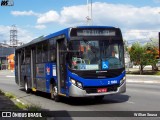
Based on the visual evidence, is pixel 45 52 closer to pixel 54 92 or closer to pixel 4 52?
pixel 54 92

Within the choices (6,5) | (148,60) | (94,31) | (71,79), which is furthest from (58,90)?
(148,60)

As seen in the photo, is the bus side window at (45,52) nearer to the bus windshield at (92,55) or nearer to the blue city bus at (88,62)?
the blue city bus at (88,62)

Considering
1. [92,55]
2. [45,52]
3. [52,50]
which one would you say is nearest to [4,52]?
[45,52]

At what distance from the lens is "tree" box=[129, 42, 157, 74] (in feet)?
179

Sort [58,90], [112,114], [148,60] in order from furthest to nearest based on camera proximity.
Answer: [148,60] < [58,90] < [112,114]

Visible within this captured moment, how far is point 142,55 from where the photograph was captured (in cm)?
5484

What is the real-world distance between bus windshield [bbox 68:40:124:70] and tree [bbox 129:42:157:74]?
4012 cm

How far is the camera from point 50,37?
1739cm

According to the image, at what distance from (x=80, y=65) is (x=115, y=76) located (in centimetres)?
147

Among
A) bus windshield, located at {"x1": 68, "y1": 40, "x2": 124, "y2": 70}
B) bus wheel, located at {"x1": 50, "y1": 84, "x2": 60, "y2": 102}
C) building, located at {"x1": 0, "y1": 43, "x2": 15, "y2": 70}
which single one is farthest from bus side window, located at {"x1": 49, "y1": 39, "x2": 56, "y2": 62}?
building, located at {"x1": 0, "y1": 43, "x2": 15, "y2": 70}

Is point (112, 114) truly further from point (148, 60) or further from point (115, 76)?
point (148, 60)

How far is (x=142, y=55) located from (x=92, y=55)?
4088 cm

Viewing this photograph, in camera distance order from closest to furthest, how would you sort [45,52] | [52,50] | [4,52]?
1. [52,50]
2. [45,52]
3. [4,52]

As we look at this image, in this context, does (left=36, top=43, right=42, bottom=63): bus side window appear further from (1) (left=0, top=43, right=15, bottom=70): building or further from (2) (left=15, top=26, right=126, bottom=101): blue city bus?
(1) (left=0, top=43, right=15, bottom=70): building
